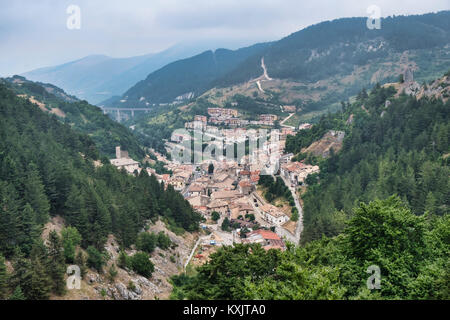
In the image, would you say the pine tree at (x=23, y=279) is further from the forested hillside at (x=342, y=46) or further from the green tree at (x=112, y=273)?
the forested hillside at (x=342, y=46)

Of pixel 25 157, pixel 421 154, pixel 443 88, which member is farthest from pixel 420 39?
pixel 25 157

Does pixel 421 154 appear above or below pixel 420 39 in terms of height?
below

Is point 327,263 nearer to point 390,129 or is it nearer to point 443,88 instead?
point 390,129

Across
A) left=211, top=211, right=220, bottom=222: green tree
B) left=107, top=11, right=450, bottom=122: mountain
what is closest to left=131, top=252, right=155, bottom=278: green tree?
left=211, top=211, right=220, bottom=222: green tree

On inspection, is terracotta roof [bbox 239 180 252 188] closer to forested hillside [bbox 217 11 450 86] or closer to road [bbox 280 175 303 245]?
road [bbox 280 175 303 245]

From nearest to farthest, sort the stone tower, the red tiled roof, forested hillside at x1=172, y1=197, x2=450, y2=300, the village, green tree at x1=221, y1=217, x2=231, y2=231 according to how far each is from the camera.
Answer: forested hillside at x1=172, y1=197, x2=450, y2=300 → the red tiled roof → the village → green tree at x1=221, y1=217, x2=231, y2=231 → the stone tower

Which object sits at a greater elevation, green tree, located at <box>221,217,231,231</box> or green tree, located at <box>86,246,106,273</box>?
green tree, located at <box>86,246,106,273</box>
